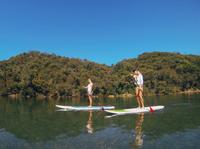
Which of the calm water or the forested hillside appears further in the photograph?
the forested hillside

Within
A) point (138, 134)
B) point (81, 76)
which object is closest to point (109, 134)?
point (138, 134)

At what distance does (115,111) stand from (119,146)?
9850 mm

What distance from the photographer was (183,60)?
112438mm

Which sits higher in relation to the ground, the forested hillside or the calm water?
the forested hillside

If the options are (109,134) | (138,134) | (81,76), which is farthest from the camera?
(81,76)

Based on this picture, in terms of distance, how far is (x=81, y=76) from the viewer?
9125cm

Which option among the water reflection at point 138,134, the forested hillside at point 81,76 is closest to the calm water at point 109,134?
the water reflection at point 138,134

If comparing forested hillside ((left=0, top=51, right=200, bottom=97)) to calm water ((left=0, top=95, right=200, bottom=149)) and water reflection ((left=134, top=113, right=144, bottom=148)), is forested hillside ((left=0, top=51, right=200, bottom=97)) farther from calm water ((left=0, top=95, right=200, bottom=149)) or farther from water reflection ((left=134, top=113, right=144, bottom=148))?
water reflection ((left=134, top=113, right=144, bottom=148))

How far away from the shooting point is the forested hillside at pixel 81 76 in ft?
277

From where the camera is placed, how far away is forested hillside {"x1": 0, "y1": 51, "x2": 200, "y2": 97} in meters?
84.5

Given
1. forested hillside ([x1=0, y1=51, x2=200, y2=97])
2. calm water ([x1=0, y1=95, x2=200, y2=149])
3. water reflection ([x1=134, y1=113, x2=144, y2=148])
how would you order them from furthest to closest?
1. forested hillside ([x1=0, y1=51, x2=200, y2=97])
2. calm water ([x1=0, y1=95, x2=200, y2=149])
3. water reflection ([x1=134, y1=113, x2=144, y2=148])

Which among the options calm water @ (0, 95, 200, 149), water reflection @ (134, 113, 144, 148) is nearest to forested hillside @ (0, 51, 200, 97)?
calm water @ (0, 95, 200, 149)

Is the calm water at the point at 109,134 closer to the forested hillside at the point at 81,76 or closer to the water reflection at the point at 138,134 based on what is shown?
the water reflection at the point at 138,134

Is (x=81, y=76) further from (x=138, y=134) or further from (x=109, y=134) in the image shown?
(x=138, y=134)
